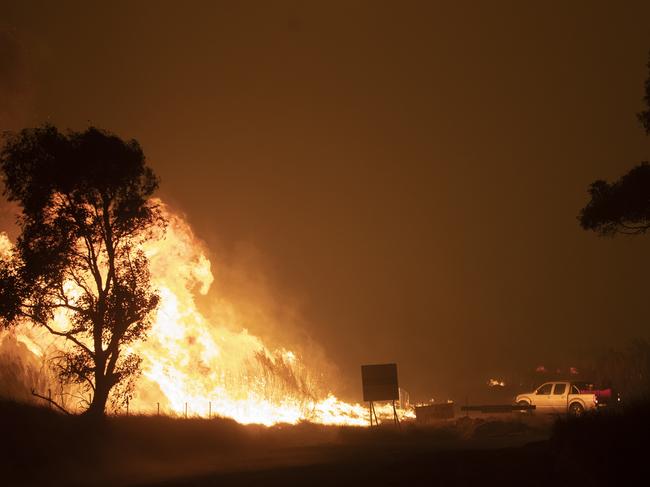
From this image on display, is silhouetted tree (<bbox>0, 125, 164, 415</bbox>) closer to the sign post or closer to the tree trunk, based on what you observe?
the tree trunk

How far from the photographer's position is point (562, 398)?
129 ft

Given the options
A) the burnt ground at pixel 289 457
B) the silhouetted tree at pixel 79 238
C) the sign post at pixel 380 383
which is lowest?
the burnt ground at pixel 289 457

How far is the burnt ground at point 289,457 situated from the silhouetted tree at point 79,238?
2.55 metres

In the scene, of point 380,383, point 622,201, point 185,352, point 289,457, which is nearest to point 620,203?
point 622,201

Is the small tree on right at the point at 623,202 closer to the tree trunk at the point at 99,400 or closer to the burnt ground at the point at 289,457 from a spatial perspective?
the burnt ground at the point at 289,457

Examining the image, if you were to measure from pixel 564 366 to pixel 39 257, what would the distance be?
109583mm

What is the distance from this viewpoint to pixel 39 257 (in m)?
24.5

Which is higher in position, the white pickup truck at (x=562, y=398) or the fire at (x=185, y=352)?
the fire at (x=185, y=352)

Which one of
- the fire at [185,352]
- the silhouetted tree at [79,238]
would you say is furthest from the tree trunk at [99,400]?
the fire at [185,352]

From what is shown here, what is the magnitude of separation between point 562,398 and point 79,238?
31.5 meters

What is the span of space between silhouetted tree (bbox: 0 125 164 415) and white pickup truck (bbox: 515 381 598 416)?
2748 cm

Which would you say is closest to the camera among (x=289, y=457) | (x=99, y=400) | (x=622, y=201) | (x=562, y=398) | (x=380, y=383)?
(x=622, y=201)

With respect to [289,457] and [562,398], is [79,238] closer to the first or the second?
[289,457]

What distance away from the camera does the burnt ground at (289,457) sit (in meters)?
13.6
